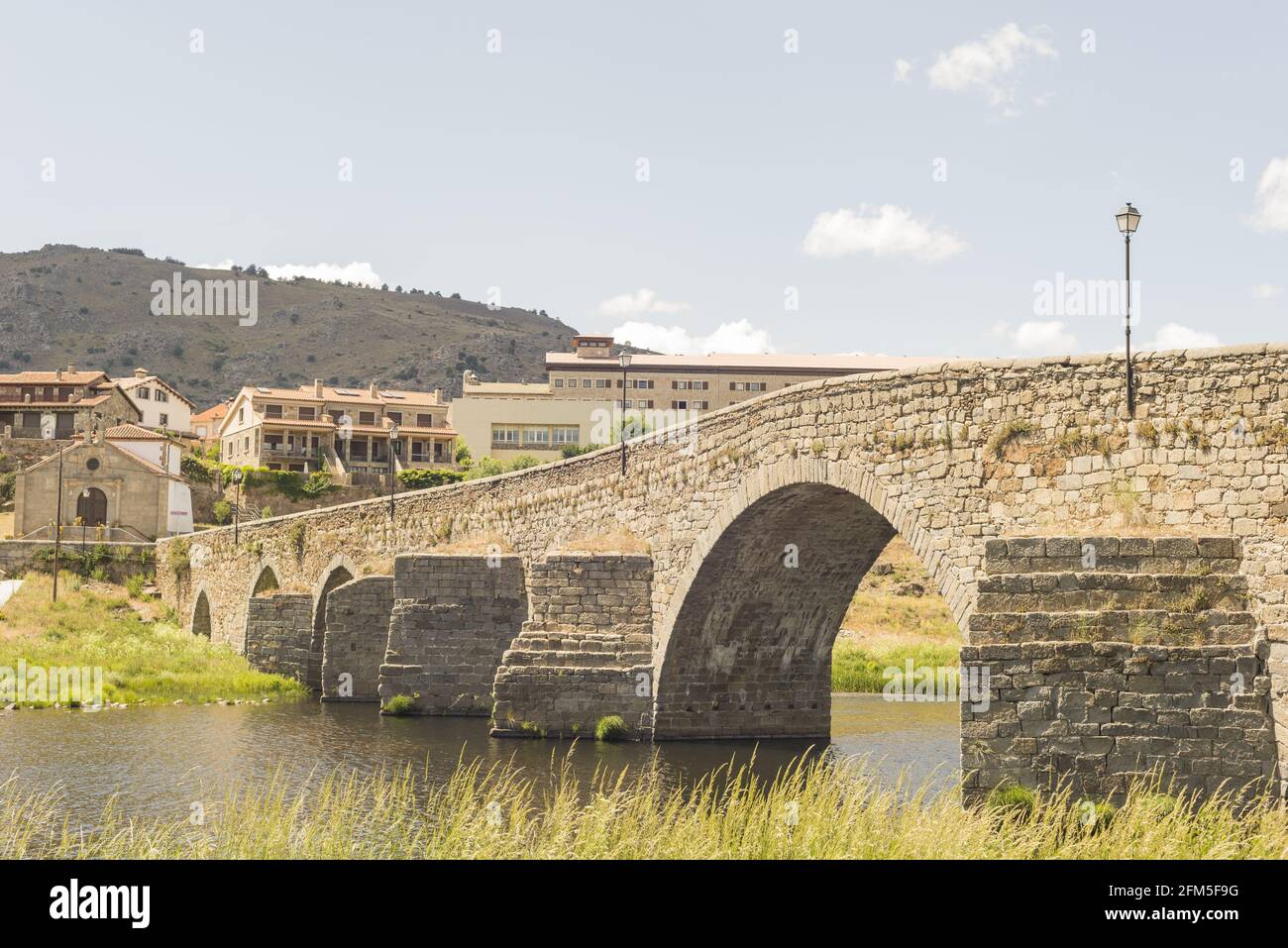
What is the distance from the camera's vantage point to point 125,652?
40.2 m

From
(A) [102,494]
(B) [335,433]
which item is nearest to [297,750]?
(A) [102,494]

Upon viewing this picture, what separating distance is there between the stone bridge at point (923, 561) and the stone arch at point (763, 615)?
0.06 metres

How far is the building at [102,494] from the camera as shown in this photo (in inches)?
2506

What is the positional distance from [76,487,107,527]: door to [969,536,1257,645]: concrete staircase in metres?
60.5

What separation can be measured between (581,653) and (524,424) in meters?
67.5

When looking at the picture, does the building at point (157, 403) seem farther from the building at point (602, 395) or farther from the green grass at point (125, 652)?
the green grass at point (125, 652)

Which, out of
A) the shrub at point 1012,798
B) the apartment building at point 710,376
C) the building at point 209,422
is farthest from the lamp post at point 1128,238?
the building at point 209,422

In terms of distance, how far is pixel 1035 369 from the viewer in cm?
1616

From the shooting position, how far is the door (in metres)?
65.1

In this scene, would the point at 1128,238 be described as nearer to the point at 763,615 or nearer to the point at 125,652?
the point at 763,615

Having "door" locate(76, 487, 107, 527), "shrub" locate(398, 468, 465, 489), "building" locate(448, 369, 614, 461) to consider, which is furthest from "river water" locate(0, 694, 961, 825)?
"building" locate(448, 369, 614, 461)
